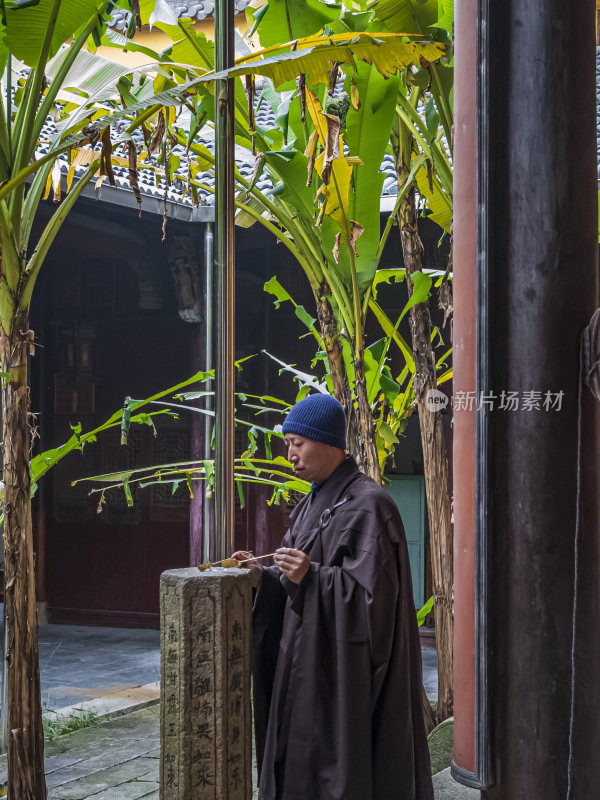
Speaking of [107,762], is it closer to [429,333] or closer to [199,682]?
[429,333]

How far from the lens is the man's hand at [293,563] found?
2.52m

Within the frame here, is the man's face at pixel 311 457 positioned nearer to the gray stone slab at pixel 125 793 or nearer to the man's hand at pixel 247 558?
the man's hand at pixel 247 558

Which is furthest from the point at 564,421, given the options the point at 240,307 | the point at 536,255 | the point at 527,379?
the point at 240,307

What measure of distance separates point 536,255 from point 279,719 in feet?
4.94

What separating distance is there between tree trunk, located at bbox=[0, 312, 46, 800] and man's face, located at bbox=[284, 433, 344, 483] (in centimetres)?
122

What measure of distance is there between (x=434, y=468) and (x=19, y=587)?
1.96 metres

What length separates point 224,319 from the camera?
2.21 meters

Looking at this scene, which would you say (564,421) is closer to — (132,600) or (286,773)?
(286,773)

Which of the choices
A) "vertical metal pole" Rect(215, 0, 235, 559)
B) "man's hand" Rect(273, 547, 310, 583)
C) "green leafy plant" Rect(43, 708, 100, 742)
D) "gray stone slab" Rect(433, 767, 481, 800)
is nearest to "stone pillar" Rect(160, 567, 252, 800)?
"vertical metal pole" Rect(215, 0, 235, 559)

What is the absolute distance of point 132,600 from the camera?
834cm

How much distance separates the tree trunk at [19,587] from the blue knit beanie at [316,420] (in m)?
1.24

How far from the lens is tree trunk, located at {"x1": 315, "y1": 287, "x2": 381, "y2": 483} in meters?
3.95

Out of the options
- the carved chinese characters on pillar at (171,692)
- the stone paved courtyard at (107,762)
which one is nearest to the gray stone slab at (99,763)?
the stone paved courtyard at (107,762)

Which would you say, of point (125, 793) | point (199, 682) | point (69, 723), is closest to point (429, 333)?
point (125, 793)
